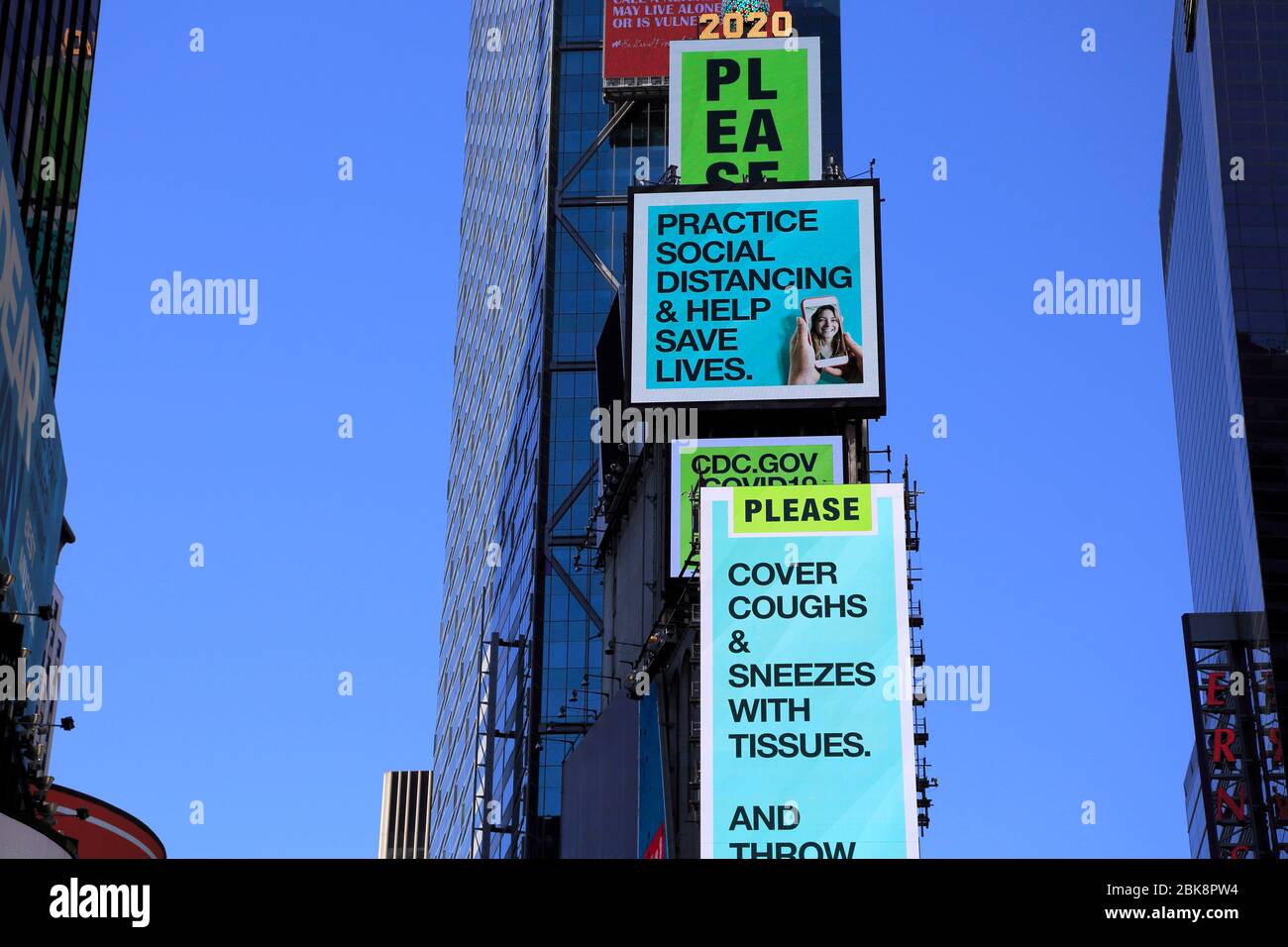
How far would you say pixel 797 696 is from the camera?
128ft

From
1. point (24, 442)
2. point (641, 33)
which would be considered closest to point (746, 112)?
point (24, 442)

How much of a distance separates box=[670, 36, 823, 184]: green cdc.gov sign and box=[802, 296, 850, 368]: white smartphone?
4158mm

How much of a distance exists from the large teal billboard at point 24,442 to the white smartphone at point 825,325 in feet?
61.9

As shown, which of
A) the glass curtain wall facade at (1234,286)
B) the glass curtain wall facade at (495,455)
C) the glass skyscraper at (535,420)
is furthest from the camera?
the glass curtain wall facade at (1234,286)

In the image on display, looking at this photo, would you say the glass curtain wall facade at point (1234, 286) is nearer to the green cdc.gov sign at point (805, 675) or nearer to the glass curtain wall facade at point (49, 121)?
the glass curtain wall facade at point (49, 121)

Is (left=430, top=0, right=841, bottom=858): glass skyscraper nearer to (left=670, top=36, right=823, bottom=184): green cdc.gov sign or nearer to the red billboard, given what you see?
the red billboard

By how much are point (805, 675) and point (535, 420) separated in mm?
97685

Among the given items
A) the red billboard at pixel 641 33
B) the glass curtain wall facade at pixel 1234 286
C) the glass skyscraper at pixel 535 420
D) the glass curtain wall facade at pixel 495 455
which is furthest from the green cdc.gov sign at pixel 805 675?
the red billboard at pixel 641 33

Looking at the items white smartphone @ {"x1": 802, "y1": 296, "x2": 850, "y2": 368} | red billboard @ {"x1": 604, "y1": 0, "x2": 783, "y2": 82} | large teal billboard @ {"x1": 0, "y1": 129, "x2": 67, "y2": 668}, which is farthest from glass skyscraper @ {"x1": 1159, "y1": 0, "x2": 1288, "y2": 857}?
large teal billboard @ {"x1": 0, "y1": 129, "x2": 67, "y2": 668}

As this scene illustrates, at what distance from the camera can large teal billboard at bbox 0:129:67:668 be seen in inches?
1784

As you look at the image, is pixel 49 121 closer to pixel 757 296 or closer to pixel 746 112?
pixel 746 112

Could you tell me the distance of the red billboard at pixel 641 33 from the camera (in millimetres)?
137500

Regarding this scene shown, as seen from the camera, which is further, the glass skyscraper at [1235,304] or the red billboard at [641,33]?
the red billboard at [641,33]

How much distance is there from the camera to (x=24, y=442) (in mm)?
50312
